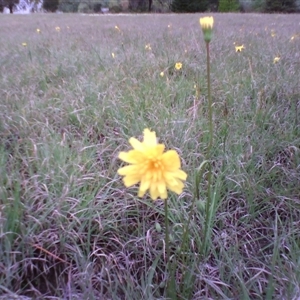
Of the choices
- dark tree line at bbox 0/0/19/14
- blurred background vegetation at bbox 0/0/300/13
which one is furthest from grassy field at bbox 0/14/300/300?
dark tree line at bbox 0/0/19/14

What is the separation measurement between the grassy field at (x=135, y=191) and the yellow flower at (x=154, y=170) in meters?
0.23

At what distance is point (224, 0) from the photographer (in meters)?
19.2

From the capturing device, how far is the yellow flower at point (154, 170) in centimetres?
82

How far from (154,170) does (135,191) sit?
28.2 inches

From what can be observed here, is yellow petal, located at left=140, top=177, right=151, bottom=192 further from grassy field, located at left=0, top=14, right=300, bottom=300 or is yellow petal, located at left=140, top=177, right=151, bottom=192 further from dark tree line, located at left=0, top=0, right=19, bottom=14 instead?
dark tree line, located at left=0, top=0, right=19, bottom=14

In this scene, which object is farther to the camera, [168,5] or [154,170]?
[168,5]

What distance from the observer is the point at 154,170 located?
82 cm

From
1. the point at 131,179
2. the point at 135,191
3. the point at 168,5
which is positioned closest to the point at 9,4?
the point at 168,5

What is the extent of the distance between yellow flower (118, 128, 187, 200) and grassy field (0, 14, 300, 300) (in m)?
0.23

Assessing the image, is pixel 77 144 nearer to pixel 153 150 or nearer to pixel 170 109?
pixel 170 109

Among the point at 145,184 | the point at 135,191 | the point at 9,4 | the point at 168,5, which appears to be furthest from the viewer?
the point at 9,4

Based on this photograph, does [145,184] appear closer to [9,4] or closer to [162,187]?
[162,187]

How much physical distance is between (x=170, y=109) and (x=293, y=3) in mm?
19848

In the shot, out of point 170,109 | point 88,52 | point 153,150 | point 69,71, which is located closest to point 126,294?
point 153,150
